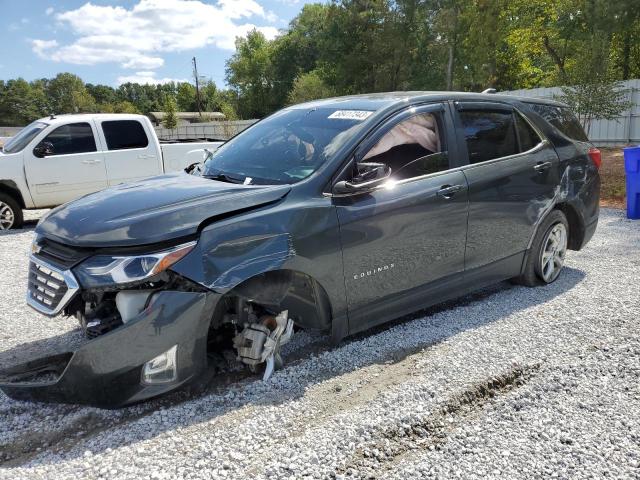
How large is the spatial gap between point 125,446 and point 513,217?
140 inches

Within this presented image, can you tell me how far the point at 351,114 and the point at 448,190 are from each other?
3.12 ft

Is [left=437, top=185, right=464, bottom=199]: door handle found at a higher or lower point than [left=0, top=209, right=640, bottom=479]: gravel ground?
higher

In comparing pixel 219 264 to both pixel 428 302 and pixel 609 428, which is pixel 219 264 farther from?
pixel 609 428

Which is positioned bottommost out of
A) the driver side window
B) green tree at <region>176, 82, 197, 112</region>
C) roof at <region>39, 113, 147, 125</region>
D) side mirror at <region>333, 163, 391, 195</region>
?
side mirror at <region>333, 163, 391, 195</region>

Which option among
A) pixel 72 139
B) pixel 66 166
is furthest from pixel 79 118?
pixel 66 166

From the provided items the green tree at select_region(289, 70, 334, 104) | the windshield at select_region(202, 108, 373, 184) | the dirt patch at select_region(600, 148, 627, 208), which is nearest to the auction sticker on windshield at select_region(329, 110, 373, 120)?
the windshield at select_region(202, 108, 373, 184)

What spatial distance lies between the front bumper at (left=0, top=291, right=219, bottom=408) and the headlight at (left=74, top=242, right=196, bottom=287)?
5.7 inches

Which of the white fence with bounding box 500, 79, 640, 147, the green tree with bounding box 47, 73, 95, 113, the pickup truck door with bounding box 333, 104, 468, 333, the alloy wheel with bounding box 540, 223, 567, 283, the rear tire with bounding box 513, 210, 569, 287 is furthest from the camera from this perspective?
the green tree with bounding box 47, 73, 95, 113

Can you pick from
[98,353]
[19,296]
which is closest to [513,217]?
[98,353]

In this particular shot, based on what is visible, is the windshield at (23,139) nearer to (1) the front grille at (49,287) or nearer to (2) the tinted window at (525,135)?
(1) the front grille at (49,287)

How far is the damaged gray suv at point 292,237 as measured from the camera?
2.84 m

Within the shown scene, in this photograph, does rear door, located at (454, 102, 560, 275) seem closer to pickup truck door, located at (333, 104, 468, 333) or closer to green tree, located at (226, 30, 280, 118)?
pickup truck door, located at (333, 104, 468, 333)

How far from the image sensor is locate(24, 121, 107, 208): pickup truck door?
9.55 meters

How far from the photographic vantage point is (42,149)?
9.56 meters
